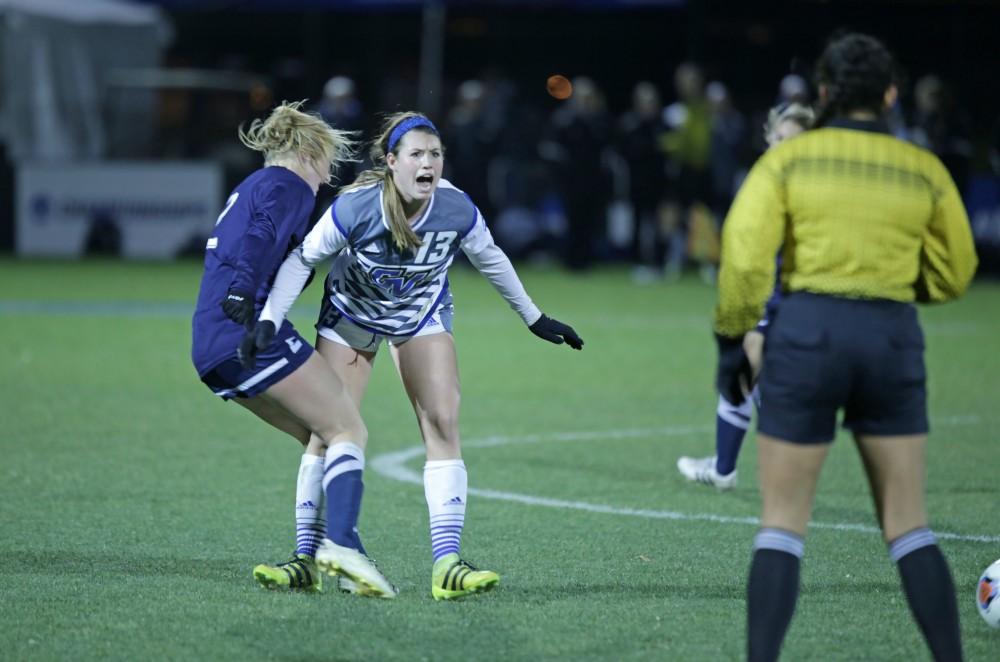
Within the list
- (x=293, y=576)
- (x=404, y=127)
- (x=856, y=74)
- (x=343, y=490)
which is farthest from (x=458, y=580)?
(x=856, y=74)

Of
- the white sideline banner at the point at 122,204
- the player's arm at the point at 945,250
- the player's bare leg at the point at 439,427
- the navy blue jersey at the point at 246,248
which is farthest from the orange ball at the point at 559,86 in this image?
the player's arm at the point at 945,250

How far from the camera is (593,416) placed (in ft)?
35.9

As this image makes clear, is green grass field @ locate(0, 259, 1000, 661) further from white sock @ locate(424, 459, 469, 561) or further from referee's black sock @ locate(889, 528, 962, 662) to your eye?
referee's black sock @ locate(889, 528, 962, 662)

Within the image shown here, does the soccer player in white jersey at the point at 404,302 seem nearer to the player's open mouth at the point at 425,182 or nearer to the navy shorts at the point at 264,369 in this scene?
the player's open mouth at the point at 425,182

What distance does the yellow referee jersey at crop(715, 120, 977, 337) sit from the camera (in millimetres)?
4406

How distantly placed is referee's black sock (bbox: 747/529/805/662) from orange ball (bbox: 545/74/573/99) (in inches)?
1051

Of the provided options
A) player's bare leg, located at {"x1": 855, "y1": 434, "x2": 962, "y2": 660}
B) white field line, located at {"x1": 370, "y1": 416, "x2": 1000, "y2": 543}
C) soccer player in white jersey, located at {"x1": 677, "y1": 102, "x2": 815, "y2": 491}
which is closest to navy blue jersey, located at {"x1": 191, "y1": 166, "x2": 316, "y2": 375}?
player's bare leg, located at {"x1": 855, "y1": 434, "x2": 962, "y2": 660}

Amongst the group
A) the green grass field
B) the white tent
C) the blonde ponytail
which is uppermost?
the white tent

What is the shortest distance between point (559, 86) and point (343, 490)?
25712 millimetres

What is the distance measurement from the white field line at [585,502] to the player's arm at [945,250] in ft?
9.12

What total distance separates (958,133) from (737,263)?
17.5 meters

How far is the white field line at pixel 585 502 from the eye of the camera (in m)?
7.41

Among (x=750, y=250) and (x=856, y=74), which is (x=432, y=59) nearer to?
(x=856, y=74)

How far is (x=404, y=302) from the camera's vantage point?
613 centimetres
